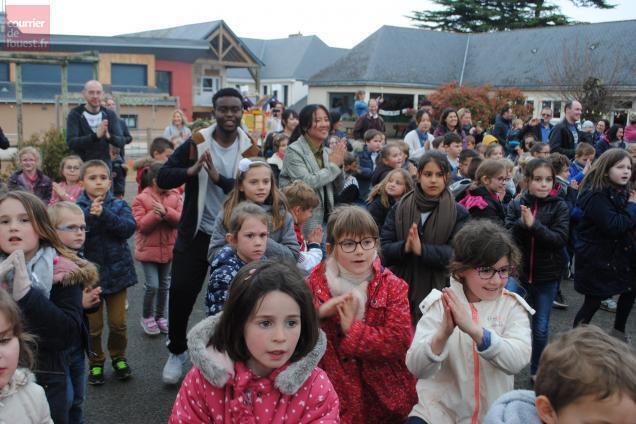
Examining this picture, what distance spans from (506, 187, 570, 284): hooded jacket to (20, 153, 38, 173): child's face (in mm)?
5436

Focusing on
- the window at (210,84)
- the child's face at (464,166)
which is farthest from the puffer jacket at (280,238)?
the window at (210,84)

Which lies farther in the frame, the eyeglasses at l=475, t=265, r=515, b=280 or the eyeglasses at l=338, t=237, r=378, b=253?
the eyeglasses at l=338, t=237, r=378, b=253

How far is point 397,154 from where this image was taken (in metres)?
6.59

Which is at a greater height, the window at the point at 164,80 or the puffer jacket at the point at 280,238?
the window at the point at 164,80

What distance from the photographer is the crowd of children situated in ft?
7.04

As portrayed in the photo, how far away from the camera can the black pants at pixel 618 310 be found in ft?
17.4

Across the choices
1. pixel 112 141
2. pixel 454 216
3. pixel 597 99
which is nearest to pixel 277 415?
pixel 454 216

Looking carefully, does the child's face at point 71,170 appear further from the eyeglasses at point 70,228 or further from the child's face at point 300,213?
the child's face at point 300,213

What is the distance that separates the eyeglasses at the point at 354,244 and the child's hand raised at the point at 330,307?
329 millimetres

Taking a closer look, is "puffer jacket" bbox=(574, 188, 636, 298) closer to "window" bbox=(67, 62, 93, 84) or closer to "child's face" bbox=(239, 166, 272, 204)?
"child's face" bbox=(239, 166, 272, 204)

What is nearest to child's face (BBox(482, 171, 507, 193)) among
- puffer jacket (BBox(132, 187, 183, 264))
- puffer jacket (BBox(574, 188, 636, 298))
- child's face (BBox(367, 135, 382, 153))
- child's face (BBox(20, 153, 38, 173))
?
puffer jacket (BBox(574, 188, 636, 298))

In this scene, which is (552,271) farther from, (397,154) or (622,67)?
(622,67)

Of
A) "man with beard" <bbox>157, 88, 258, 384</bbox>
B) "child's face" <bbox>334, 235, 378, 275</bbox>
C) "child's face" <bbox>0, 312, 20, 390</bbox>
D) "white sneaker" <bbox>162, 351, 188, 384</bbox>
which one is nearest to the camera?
"child's face" <bbox>0, 312, 20, 390</bbox>

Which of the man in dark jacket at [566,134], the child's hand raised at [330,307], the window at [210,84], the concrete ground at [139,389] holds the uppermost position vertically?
the window at [210,84]
